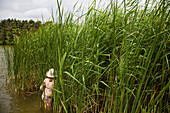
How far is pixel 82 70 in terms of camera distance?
169 centimetres

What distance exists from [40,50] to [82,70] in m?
1.30

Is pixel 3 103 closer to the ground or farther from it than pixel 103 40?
closer to the ground

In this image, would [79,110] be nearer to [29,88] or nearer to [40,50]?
[40,50]

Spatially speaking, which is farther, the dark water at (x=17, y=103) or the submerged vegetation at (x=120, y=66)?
the dark water at (x=17, y=103)

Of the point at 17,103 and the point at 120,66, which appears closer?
the point at 120,66

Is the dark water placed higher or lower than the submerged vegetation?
lower

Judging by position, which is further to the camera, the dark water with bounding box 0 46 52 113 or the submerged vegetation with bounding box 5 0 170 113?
the dark water with bounding box 0 46 52 113

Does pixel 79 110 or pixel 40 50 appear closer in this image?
pixel 79 110

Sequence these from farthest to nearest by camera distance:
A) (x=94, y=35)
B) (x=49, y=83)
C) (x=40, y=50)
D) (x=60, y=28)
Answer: (x=40, y=50)
(x=49, y=83)
(x=94, y=35)
(x=60, y=28)

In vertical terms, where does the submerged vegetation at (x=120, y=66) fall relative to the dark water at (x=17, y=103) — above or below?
above

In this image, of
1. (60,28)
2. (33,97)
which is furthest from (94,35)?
(33,97)

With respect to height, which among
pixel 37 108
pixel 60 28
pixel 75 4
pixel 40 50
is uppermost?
pixel 75 4

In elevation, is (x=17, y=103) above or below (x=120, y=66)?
below

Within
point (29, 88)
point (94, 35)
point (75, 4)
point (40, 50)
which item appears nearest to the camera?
point (94, 35)
